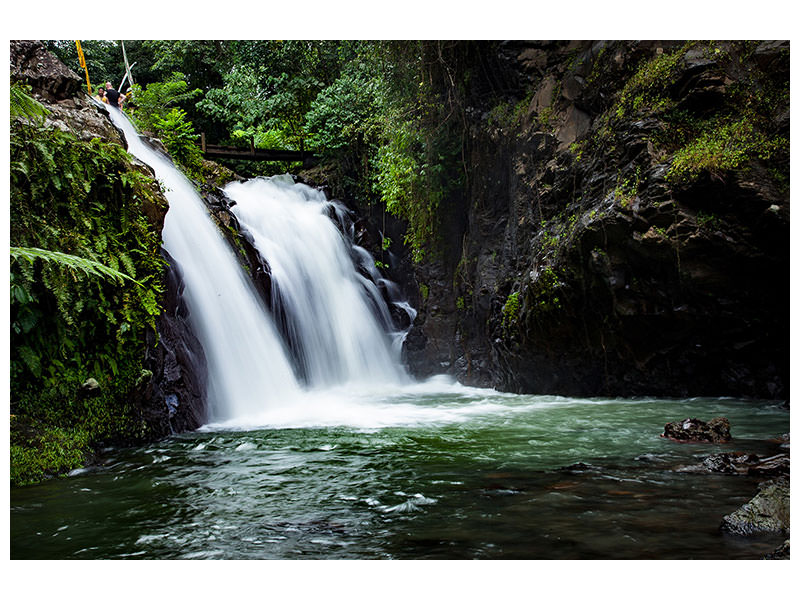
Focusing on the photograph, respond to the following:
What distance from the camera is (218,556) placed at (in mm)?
2377

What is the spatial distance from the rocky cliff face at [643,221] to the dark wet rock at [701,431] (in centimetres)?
216

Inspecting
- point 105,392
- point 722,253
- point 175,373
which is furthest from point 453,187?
point 105,392

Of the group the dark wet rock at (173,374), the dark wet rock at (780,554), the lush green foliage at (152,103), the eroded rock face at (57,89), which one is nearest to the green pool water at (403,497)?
the dark wet rock at (780,554)

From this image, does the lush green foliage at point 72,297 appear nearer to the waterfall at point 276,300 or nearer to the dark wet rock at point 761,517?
the waterfall at point 276,300

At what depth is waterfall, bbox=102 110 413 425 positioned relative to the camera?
662 cm

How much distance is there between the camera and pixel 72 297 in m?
4.34

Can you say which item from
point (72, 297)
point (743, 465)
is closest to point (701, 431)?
point (743, 465)

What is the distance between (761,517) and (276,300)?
23.5 feet

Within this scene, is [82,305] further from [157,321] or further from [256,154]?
[256,154]

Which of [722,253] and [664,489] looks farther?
[722,253]

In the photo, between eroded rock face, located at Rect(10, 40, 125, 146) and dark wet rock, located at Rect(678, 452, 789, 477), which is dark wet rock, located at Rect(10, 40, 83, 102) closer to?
eroded rock face, located at Rect(10, 40, 125, 146)

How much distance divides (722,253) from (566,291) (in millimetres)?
1662

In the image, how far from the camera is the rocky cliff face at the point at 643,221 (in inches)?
223
